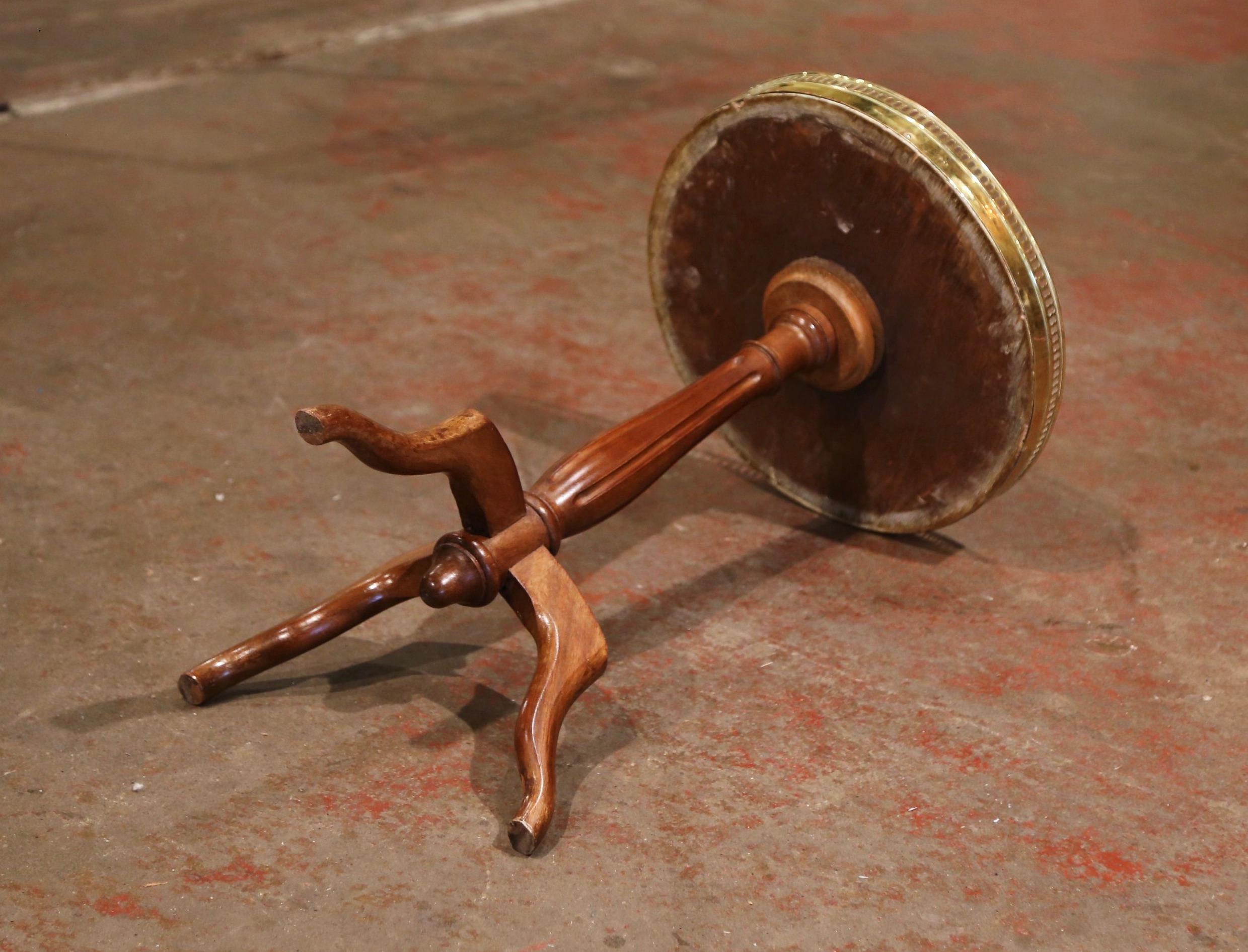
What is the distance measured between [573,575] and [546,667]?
60 cm

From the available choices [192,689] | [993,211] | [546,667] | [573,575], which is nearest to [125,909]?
[192,689]

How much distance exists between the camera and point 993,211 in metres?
2.27

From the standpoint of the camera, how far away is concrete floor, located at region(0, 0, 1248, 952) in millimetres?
1969

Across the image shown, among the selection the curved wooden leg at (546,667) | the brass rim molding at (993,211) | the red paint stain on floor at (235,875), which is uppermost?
the brass rim molding at (993,211)

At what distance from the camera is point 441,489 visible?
2973 mm

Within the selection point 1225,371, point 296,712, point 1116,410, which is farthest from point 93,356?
point 1225,371

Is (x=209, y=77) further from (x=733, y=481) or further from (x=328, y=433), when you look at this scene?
(x=328, y=433)

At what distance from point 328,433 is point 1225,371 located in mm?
2489

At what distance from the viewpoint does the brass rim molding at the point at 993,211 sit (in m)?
2.27

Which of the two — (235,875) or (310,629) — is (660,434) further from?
(235,875)

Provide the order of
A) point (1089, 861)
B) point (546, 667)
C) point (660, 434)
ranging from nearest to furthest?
point (1089, 861)
point (546, 667)
point (660, 434)

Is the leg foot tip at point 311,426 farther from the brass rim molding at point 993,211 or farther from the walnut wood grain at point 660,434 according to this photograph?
the brass rim molding at point 993,211

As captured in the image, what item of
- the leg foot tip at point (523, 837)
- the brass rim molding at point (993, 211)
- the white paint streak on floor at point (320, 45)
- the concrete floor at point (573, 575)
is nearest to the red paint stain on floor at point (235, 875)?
the concrete floor at point (573, 575)

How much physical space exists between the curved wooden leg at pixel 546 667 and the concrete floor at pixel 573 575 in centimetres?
9
